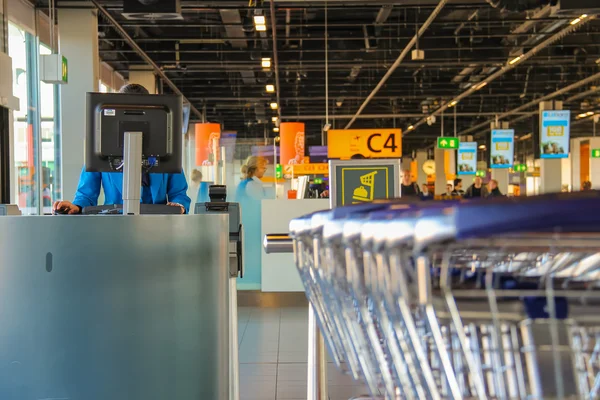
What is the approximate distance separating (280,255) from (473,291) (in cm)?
786

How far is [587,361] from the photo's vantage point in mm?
767

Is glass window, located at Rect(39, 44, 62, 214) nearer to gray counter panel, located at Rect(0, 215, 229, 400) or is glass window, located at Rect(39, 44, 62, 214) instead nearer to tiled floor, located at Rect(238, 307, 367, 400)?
tiled floor, located at Rect(238, 307, 367, 400)

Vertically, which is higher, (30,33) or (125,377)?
(30,33)

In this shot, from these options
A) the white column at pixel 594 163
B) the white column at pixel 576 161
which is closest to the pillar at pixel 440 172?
the white column at pixel 576 161

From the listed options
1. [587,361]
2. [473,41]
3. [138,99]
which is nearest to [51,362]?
[138,99]

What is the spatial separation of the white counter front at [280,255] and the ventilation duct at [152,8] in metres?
2.45

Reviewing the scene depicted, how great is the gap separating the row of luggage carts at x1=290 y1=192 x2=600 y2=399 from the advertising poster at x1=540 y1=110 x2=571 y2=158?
18893 mm

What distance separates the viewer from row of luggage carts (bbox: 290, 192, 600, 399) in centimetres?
50

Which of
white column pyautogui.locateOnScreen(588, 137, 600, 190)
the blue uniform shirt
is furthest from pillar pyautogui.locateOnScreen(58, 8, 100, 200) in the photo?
white column pyautogui.locateOnScreen(588, 137, 600, 190)

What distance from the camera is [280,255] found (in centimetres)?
850

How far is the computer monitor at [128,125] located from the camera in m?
3.09

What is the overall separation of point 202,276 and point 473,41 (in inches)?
607

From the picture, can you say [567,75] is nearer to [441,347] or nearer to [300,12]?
[300,12]

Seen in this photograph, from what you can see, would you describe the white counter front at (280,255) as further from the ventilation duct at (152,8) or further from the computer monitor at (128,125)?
the computer monitor at (128,125)
